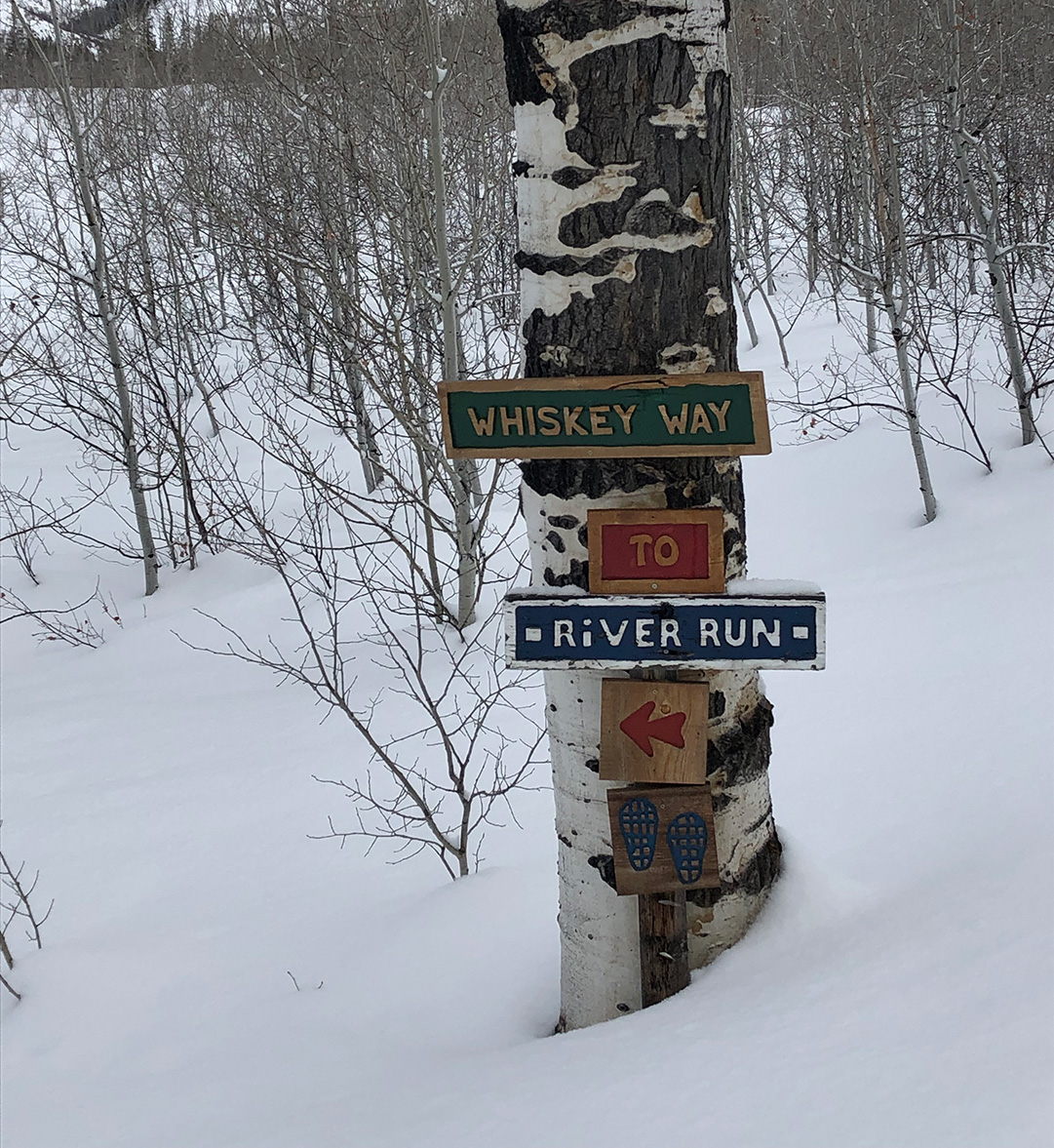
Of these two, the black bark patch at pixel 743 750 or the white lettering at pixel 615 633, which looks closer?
the white lettering at pixel 615 633

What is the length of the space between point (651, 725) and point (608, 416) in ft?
1.79

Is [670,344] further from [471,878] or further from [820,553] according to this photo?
[820,553]

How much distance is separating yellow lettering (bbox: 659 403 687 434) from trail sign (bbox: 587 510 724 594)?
0.46ft

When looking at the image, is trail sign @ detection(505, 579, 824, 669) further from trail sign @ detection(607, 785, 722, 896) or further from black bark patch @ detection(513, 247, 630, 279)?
black bark patch @ detection(513, 247, 630, 279)

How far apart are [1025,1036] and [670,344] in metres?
1.18

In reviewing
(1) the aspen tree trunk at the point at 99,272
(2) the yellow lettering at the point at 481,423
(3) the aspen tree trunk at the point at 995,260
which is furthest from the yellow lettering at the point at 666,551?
(1) the aspen tree trunk at the point at 99,272

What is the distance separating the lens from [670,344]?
1.57m

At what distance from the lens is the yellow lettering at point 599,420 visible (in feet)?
5.09

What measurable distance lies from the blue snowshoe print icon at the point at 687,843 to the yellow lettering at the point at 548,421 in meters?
0.73

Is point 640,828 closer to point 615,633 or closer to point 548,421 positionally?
point 615,633

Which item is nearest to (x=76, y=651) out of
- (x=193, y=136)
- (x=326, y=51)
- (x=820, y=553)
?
(x=326, y=51)

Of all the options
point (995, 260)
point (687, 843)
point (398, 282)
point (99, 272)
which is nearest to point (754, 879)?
point (687, 843)

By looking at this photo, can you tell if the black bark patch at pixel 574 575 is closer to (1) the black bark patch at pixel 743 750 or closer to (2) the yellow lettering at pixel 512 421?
(2) the yellow lettering at pixel 512 421

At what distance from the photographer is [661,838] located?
1.73m
